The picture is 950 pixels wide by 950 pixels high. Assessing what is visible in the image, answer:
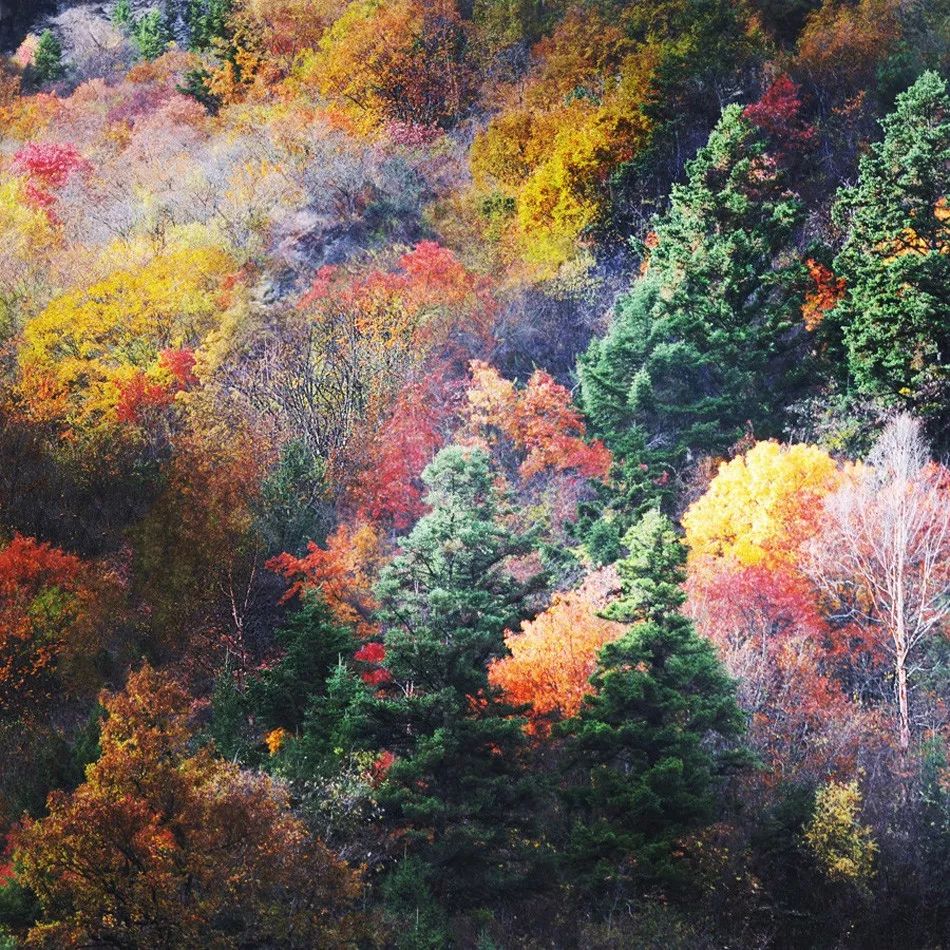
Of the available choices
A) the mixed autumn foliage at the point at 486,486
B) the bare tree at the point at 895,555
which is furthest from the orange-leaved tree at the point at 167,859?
the bare tree at the point at 895,555

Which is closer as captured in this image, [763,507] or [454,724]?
[454,724]

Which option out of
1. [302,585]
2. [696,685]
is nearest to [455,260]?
[302,585]

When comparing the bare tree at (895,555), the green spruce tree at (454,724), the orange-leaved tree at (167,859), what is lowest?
the orange-leaved tree at (167,859)

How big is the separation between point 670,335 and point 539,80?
25.2 metres

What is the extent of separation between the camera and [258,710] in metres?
32.4

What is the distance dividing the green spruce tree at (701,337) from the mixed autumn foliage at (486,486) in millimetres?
153

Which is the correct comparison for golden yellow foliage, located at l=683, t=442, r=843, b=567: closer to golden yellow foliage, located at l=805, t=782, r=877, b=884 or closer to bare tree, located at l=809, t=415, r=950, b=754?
bare tree, located at l=809, t=415, r=950, b=754

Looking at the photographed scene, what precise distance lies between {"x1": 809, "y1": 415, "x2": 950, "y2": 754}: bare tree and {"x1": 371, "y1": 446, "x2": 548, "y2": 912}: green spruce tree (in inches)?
378

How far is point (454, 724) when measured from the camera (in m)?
27.3

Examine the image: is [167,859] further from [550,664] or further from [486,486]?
[486,486]

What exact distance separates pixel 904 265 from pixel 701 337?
672 cm

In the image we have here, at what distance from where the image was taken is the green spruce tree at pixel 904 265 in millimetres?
39031

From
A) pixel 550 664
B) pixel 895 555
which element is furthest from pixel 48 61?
pixel 895 555

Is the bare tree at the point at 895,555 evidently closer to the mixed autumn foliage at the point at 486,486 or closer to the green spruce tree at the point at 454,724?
the mixed autumn foliage at the point at 486,486
